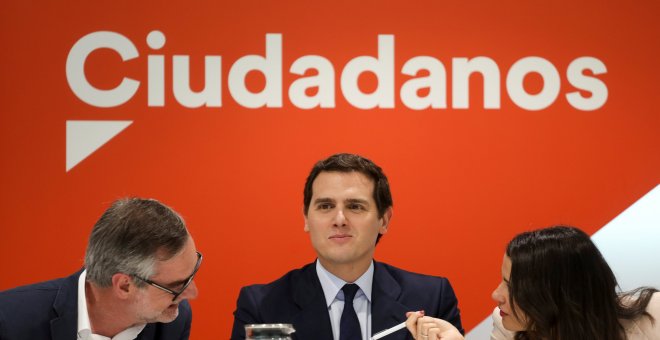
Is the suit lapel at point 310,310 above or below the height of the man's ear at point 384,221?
below

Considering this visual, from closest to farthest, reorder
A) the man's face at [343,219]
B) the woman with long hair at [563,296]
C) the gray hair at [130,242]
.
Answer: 1. the gray hair at [130,242]
2. the woman with long hair at [563,296]
3. the man's face at [343,219]

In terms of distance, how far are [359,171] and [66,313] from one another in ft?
4.04

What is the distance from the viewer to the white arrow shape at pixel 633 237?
386cm

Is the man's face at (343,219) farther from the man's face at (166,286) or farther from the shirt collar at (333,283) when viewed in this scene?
the man's face at (166,286)

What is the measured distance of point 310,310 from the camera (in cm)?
284

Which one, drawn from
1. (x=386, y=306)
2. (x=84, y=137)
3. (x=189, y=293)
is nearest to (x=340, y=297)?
(x=386, y=306)

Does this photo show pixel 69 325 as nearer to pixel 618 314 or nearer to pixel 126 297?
pixel 126 297

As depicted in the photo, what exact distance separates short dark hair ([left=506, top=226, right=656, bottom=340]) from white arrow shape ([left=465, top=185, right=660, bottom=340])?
1.55 meters

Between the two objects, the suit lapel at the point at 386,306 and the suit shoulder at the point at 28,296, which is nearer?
the suit shoulder at the point at 28,296

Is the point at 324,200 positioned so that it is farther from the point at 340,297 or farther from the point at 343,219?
the point at 340,297

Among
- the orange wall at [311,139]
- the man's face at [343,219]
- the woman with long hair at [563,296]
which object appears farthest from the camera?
the orange wall at [311,139]

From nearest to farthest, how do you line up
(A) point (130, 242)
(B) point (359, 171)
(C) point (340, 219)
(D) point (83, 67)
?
(A) point (130, 242), (C) point (340, 219), (B) point (359, 171), (D) point (83, 67)

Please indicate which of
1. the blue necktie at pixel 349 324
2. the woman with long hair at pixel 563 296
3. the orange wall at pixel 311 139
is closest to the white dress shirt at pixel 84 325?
the blue necktie at pixel 349 324

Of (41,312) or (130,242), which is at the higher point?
(130,242)
